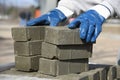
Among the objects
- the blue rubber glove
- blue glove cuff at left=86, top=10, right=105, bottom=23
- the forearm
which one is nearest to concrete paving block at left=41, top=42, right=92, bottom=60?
the blue rubber glove

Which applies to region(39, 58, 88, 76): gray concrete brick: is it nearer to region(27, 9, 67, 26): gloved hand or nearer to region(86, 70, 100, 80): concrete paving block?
region(86, 70, 100, 80): concrete paving block

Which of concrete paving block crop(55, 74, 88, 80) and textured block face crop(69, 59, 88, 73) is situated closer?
concrete paving block crop(55, 74, 88, 80)

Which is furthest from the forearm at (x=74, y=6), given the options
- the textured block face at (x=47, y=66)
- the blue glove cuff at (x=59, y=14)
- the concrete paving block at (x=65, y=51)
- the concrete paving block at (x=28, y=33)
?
the textured block face at (x=47, y=66)

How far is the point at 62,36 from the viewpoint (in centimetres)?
378

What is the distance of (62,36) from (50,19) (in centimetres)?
62

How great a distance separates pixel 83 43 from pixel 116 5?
65 cm

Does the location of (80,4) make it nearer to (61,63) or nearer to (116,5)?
(116,5)

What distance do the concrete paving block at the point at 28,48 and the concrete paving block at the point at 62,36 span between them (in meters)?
0.22

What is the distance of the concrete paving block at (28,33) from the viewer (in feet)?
13.2

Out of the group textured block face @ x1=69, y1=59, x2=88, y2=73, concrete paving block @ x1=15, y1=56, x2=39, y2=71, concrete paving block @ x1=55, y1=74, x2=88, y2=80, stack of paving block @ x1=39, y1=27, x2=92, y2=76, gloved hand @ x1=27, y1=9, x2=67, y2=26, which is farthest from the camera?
gloved hand @ x1=27, y1=9, x2=67, y2=26

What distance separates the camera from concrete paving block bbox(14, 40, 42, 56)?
408cm

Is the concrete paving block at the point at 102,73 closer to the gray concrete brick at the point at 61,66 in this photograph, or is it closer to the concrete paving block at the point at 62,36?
the gray concrete brick at the point at 61,66

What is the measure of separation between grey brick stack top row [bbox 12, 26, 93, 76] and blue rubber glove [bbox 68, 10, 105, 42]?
0.06m

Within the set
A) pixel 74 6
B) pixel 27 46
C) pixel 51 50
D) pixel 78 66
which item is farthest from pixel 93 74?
pixel 74 6
